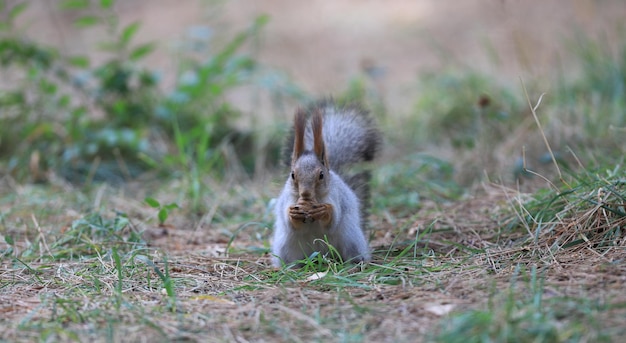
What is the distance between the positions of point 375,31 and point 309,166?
23.2 feet

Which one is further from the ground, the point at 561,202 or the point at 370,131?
the point at 370,131

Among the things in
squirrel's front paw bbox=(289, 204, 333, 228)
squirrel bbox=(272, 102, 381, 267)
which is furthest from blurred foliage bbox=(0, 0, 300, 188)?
squirrel's front paw bbox=(289, 204, 333, 228)

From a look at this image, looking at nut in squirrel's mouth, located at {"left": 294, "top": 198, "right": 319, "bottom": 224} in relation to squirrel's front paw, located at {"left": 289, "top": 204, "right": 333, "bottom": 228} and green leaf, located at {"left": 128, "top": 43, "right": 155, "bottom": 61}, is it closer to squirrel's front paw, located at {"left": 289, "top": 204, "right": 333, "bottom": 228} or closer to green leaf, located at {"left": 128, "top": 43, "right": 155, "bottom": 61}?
squirrel's front paw, located at {"left": 289, "top": 204, "right": 333, "bottom": 228}

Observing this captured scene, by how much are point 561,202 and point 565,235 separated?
280 mm

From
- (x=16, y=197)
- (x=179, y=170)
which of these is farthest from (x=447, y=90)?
(x=16, y=197)

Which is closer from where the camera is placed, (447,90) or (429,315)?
(429,315)

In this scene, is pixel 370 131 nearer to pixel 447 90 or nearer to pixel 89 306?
pixel 89 306

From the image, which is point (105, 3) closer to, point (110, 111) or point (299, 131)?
point (110, 111)

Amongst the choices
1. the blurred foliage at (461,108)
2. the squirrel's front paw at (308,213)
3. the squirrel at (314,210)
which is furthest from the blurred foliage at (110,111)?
the squirrel's front paw at (308,213)

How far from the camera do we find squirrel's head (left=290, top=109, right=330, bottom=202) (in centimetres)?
265

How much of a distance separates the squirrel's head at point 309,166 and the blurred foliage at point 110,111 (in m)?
1.56

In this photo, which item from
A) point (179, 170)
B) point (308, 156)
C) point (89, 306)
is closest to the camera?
point (89, 306)

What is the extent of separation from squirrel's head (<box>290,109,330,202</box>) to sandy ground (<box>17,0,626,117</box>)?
3237mm

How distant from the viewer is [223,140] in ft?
16.2
